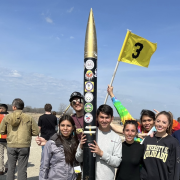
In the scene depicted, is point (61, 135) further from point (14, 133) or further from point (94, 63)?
point (14, 133)

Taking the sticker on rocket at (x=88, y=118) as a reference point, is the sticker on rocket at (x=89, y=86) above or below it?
above

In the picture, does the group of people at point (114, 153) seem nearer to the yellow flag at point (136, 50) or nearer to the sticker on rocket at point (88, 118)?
the sticker on rocket at point (88, 118)

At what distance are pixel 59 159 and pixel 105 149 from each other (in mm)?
727

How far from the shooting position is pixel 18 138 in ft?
17.5

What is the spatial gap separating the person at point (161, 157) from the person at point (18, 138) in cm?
321

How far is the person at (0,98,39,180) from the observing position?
17.4 feet

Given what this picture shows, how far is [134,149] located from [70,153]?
1013 millimetres

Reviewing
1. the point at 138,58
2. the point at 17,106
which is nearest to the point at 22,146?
the point at 17,106

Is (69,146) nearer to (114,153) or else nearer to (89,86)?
(114,153)

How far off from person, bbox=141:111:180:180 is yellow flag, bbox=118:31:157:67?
243 centimetres

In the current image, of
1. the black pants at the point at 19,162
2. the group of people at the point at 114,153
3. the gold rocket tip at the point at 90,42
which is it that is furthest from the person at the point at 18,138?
the gold rocket tip at the point at 90,42

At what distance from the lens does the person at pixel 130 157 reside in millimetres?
3264

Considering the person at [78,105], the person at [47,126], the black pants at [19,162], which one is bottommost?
the black pants at [19,162]

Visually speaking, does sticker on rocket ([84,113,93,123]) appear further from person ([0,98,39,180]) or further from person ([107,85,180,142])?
person ([0,98,39,180])
